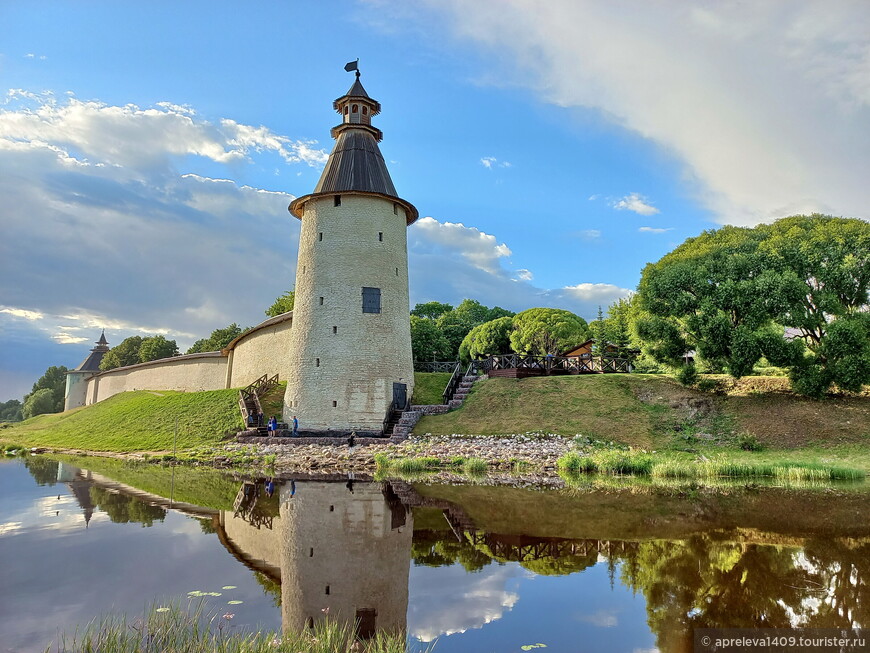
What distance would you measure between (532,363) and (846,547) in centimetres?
1978

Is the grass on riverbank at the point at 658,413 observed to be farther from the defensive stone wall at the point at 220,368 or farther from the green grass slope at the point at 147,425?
the defensive stone wall at the point at 220,368

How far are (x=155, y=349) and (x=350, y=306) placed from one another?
44.5m

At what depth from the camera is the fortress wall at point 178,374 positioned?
1400 inches

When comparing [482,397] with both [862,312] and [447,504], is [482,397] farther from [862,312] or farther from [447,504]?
[862,312]

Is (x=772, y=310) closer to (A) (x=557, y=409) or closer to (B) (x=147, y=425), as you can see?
(A) (x=557, y=409)

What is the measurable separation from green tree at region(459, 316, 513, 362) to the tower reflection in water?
3843 cm

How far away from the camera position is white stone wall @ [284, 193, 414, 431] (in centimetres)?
2408

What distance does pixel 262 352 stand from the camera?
31141 millimetres

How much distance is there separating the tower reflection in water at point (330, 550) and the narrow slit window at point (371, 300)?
11.9m

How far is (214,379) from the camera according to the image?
35438 millimetres

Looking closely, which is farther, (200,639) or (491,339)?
(491,339)

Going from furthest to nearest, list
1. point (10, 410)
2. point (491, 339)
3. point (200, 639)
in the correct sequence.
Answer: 1. point (10, 410)
2. point (491, 339)
3. point (200, 639)

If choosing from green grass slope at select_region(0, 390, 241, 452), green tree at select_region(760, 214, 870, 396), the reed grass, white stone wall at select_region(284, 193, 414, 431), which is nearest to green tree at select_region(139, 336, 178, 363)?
green grass slope at select_region(0, 390, 241, 452)

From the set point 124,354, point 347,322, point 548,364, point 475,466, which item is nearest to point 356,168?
point 347,322
